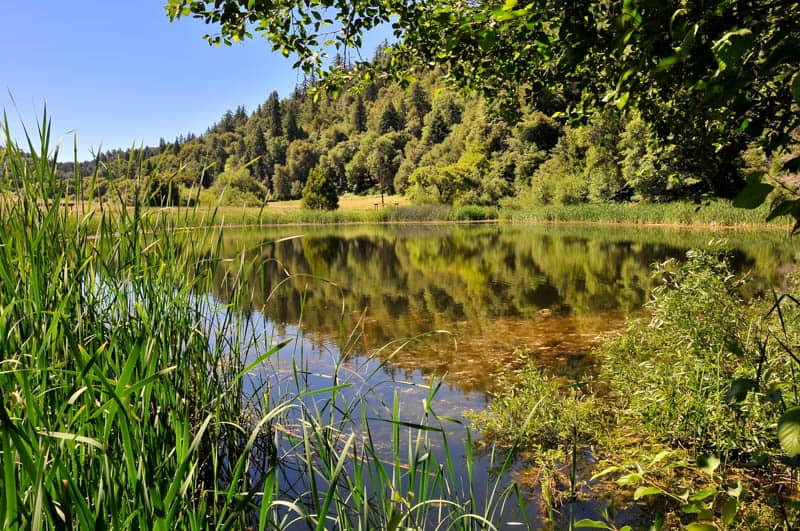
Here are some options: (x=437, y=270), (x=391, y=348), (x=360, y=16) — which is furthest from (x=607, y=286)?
(x=360, y=16)

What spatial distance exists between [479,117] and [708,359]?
57.8m

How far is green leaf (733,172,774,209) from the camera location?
98 centimetres

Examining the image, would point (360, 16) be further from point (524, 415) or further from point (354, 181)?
point (354, 181)

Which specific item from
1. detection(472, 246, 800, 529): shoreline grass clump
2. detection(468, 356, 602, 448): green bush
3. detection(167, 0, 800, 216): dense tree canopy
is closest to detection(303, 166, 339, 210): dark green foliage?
detection(167, 0, 800, 216): dense tree canopy

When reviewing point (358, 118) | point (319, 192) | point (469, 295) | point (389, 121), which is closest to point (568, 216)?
point (319, 192)

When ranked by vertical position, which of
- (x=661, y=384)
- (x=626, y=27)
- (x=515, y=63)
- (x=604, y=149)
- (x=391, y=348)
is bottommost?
(x=391, y=348)

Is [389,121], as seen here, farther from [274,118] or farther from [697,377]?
[697,377]

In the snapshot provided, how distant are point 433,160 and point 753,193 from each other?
65.0 m

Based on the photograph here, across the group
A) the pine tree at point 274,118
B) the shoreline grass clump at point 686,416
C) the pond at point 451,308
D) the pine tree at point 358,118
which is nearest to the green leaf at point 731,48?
the pond at point 451,308

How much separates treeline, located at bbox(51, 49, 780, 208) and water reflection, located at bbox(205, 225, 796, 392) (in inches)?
25.7

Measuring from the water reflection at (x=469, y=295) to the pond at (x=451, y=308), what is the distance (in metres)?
0.03

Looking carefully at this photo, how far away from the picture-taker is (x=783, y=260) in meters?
12.4

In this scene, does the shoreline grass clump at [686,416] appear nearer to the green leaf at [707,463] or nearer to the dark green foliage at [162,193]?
the green leaf at [707,463]

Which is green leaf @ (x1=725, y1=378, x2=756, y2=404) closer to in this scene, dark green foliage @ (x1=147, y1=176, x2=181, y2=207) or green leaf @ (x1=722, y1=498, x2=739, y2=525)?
green leaf @ (x1=722, y1=498, x2=739, y2=525)
